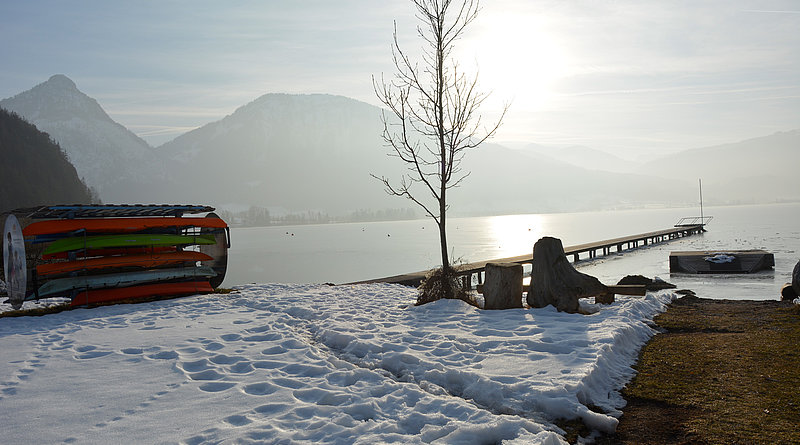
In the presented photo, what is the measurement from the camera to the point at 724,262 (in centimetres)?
2688

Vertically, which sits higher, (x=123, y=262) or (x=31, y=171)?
(x=31, y=171)

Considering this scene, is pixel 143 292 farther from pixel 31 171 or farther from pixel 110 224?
pixel 31 171

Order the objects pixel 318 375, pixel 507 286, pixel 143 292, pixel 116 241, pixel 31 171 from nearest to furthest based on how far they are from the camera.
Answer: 1. pixel 318 375
2. pixel 507 286
3. pixel 116 241
4. pixel 143 292
5. pixel 31 171

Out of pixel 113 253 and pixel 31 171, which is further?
pixel 31 171

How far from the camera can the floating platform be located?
26.5 meters

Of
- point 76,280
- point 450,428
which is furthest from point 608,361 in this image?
point 76,280

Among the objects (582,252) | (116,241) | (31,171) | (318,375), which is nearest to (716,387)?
(318,375)

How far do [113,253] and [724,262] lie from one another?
3005 centimetres

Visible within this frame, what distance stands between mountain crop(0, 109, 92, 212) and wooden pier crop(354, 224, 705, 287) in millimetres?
88543

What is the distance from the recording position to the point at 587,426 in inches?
158

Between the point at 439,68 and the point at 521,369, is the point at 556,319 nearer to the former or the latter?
the point at 521,369

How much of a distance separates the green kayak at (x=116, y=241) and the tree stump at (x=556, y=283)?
8.94 metres

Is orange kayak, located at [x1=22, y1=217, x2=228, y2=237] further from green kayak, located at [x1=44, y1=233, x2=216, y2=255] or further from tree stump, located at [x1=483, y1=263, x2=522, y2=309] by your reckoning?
tree stump, located at [x1=483, y1=263, x2=522, y2=309]

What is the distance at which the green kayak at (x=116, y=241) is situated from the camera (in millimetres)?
10695
